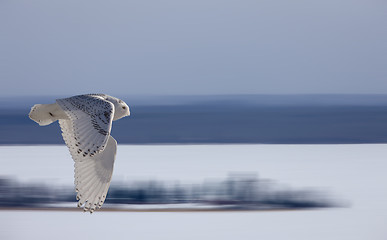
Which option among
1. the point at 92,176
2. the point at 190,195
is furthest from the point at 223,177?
the point at 92,176

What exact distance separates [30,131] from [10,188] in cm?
606

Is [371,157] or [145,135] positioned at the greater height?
[145,135]

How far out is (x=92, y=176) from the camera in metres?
2.73

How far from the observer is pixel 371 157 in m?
8.77

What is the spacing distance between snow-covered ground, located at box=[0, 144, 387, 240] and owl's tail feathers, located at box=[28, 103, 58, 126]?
6.57 ft

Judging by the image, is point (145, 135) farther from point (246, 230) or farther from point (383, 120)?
point (246, 230)

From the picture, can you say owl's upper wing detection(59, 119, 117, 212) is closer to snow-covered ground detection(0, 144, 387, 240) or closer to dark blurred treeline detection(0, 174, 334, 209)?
snow-covered ground detection(0, 144, 387, 240)

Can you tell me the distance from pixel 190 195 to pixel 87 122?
3.84 m

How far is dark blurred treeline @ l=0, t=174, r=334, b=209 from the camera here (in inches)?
236

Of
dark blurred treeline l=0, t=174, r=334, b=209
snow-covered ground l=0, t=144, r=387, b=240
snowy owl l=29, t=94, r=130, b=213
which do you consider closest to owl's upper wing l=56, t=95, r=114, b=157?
snowy owl l=29, t=94, r=130, b=213

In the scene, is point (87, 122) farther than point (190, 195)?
No

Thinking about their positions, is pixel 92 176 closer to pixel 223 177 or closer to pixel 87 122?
pixel 87 122

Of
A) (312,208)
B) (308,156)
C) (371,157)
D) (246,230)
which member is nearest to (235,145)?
(308,156)

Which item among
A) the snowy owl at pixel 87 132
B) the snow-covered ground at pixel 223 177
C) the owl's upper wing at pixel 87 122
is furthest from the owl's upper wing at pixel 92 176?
the snow-covered ground at pixel 223 177
